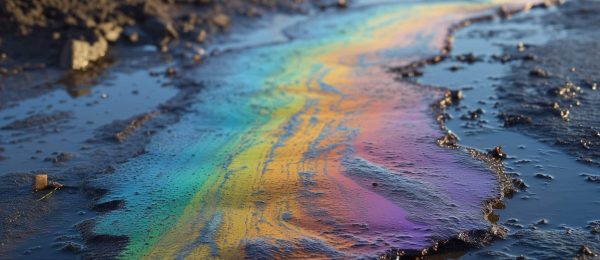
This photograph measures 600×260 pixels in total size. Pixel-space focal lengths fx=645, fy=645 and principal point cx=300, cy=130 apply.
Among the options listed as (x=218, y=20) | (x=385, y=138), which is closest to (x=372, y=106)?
(x=385, y=138)

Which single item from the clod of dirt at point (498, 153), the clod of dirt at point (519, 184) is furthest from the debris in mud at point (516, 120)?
the clod of dirt at point (519, 184)

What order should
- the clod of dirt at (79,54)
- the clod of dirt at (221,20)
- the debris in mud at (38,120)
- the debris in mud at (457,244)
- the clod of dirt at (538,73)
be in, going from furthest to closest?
1. the clod of dirt at (221,20)
2. the clod of dirt at (79,54)
3. the clod of dirt at (538,73)
4. the debris in mud at (38,120)
5. the debris in mud at (457,244)

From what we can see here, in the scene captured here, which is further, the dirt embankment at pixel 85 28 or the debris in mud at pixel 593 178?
the dirt embankment at pixel 85 28

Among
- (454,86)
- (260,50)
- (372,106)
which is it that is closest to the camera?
(372,106)

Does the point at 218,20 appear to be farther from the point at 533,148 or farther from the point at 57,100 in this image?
the point at 533,148

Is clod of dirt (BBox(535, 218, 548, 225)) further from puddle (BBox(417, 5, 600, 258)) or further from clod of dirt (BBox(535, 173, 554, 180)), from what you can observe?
clod of dirt (BBox(535, 173, 554, 180))

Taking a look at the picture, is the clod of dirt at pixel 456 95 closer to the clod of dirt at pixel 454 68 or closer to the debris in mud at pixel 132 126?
the clod of dirt at pixel 454 68
